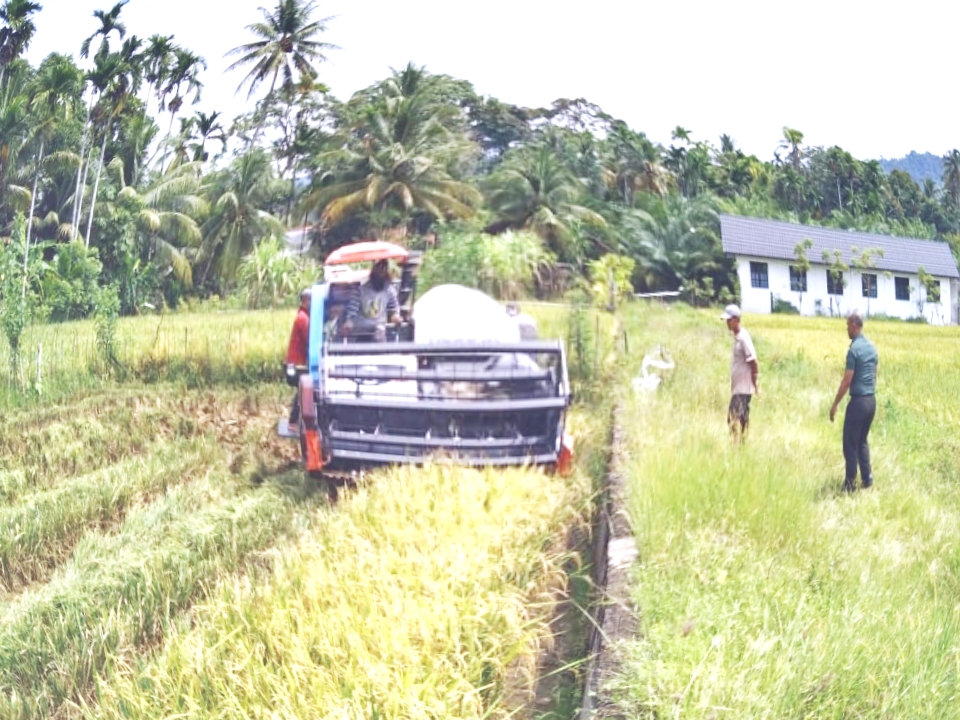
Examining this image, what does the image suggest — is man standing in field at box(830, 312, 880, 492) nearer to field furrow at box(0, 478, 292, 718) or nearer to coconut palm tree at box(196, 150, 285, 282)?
field furrow at box(0, 478, 292, 718)

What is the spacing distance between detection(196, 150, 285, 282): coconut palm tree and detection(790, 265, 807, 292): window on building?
20552mm

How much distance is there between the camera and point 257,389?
16828 mm

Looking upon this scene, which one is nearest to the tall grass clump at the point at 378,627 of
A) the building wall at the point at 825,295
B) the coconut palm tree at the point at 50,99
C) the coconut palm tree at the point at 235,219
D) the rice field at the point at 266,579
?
the rice field at the point at 266,579

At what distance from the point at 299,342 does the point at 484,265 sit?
635 inches

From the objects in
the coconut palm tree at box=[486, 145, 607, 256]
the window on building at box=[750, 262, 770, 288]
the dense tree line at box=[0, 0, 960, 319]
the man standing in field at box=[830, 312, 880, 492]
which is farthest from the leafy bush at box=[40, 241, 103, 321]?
the window on building at box=[750, 262, 770, 288]

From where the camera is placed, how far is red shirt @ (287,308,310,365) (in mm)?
11008

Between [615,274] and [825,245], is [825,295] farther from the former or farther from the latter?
[615,274]

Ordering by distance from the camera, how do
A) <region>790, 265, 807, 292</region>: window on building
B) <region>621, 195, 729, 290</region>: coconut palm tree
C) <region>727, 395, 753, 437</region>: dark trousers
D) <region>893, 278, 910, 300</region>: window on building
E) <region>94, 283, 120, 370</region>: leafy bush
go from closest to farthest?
<region>727, 395, 753, 437</region>: dark trousers → <region>94, 283, 120, 370</region>: leafy bush → <region>621, 195, 729, 290</region>: coconut palm tree → <region>790, 265, 807, 292</region>: window on building → <region>893, 278, 910, 300</region>: window on building

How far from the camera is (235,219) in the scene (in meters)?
38.0

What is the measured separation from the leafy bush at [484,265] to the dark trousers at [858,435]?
14.7 metres

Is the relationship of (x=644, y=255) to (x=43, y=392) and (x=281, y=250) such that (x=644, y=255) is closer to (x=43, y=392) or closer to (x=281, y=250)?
(x=281, y=250)

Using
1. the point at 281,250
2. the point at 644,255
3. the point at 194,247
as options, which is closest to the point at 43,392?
the point at 281,250

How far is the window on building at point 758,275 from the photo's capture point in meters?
44.0

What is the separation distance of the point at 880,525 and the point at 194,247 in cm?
3395
